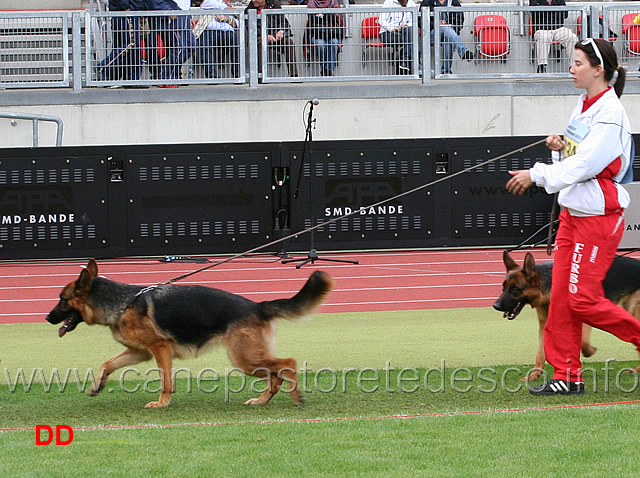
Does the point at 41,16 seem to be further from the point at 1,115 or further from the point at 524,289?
the point at 524,289

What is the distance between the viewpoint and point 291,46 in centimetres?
1930

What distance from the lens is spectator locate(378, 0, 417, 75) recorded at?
19234 mm

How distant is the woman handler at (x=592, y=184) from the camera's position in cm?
630

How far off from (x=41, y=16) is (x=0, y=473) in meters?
15.7

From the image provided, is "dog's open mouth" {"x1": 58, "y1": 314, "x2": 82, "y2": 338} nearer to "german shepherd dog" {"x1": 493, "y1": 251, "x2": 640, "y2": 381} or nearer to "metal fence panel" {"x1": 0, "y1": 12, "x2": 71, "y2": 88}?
"german shepherd dog" {"x1": 493, "y1": 251, "x2": 640, "y2": 381}

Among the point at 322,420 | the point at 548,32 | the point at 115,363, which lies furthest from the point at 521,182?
the point at 548,32

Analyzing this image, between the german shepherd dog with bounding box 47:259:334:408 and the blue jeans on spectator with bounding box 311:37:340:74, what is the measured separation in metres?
13.2

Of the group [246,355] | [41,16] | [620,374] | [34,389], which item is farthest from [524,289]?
[41,16]

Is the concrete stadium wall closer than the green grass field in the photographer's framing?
No

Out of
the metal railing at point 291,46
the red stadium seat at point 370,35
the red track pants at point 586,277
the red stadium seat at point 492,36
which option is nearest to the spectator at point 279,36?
the metal railing at point 291,46

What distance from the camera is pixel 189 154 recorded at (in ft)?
55.8

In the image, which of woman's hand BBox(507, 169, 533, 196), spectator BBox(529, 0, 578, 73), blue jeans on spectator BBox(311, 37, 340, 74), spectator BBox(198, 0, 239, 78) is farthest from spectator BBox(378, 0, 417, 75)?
woman's hand BBox(507, 169, 533, 196)

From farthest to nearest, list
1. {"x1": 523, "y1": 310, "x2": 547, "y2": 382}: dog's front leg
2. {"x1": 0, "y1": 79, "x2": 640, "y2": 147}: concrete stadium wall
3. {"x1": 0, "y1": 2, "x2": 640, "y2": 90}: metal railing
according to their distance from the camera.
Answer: {"x1": 0, "y1": 79, "x2": 640, "y2": 147}: concrete stadium wall → {"x1": 0, "y1": 2, "x2": 640, "y2": 90}: metal railing → {"x1": 523, "y1": 310, "x2": 547, "y2": 382}: dog's front leg

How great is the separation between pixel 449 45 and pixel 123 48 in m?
6.51
